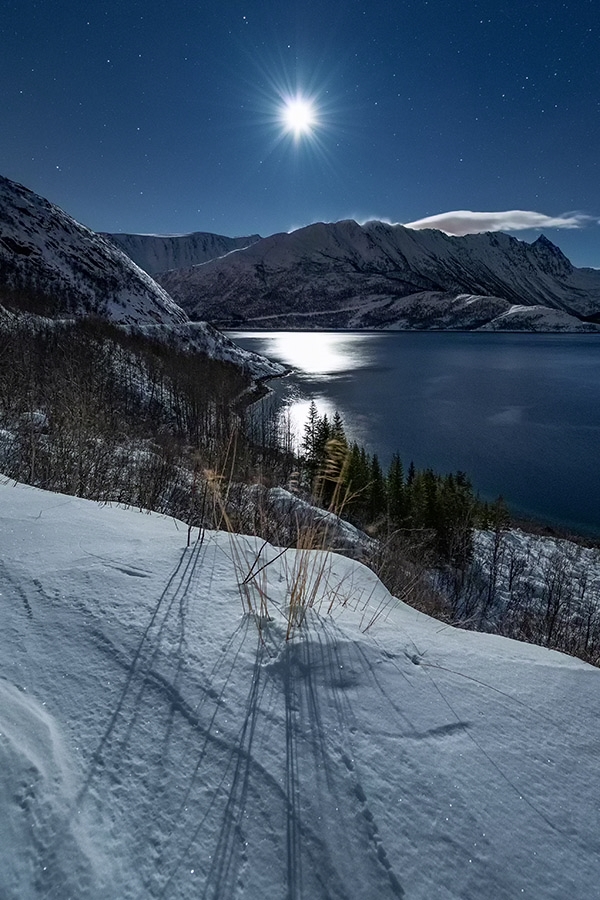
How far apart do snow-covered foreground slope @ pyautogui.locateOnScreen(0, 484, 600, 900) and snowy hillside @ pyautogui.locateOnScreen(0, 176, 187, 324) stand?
161 ft

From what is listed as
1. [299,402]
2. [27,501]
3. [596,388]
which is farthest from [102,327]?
[596,388]

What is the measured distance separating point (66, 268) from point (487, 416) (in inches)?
2092

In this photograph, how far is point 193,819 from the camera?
3.19ft

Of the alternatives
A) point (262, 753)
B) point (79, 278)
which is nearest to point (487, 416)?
point (262, 753)

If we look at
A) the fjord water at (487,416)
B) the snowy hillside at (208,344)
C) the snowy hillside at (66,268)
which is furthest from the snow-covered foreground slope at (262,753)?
the snowy hillside at (66,268)

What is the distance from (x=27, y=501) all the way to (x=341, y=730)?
2.48 m

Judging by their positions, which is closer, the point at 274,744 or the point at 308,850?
the point at 308,850

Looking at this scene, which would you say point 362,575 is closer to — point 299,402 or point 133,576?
point 133,576

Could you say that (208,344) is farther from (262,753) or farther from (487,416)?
(262,753)

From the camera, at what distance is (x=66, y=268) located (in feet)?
174

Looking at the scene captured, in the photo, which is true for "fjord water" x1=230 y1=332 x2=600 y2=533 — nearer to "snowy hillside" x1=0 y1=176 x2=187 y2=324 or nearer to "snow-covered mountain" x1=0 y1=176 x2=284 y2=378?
"snow-covered mountain" x1=0 y1=176 x2=284 y2=378

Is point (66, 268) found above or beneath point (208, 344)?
above

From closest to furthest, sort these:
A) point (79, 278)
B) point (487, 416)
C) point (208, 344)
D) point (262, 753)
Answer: point (262, 753), point (487, 416), point (79, 278), point (208, 344)

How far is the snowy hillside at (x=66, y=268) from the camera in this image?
47438mm
